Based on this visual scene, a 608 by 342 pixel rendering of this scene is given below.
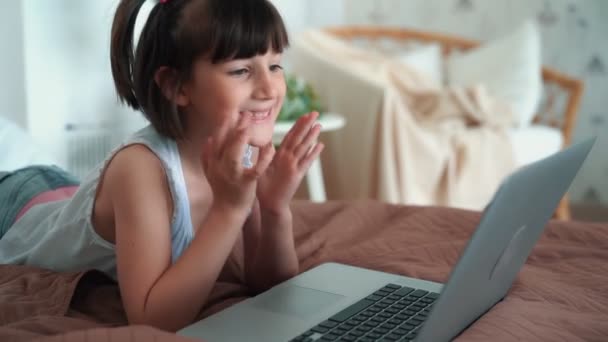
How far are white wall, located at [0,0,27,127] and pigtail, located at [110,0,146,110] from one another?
3.24ft

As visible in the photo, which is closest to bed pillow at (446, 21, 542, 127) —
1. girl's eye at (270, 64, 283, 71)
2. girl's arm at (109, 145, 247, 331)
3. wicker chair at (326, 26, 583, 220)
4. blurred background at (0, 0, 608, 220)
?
wicker chair at (326, 26, 583, 220)

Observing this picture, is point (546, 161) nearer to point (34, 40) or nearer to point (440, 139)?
point (34, 40)

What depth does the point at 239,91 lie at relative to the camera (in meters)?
0.94

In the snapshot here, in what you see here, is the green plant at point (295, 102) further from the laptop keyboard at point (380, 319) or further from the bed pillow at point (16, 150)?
the laptop keyboard at point (380, 319)

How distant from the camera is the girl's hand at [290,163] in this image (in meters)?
0.89

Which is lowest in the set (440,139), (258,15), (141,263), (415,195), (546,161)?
(415,195)

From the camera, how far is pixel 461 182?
2.62 meters

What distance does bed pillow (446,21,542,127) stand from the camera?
2984 mm

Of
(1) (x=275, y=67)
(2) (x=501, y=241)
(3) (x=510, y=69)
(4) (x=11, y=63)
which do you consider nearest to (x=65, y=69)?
(4) (x=11, y=63)

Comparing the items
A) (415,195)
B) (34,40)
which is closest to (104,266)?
(34,40)

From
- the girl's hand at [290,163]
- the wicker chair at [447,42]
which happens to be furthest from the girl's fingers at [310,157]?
the wicker chair at [447,42]

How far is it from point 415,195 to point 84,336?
6.61 feet

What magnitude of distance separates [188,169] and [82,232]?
0.59ft

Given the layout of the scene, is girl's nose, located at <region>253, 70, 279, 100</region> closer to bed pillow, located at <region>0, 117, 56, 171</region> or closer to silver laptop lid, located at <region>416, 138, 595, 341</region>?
silver laptop lid, located at <region>416, 138, 595, 341</region>
